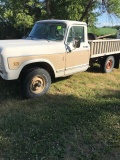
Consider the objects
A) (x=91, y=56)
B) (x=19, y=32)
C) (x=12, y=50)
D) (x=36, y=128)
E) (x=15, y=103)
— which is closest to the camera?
(x=36, y=128)

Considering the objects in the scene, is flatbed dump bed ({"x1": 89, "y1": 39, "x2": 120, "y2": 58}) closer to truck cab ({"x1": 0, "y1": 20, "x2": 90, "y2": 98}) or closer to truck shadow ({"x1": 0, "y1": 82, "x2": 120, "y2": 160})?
truck cab ({"x1": 0, "y1": 20, "x2": 90, "y2": 98})

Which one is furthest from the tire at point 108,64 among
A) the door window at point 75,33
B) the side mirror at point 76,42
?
the side mirror at point 76,42

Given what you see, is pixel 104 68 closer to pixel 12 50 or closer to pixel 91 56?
pixel 91 56

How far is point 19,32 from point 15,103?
14167 millimetres

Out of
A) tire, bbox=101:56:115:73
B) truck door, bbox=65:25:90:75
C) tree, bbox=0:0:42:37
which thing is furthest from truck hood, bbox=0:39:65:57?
tree, bbox=0:0:42:37

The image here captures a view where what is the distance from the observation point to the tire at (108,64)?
28.3 feet

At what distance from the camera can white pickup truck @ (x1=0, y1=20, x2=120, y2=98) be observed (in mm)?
5246

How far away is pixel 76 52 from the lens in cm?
658

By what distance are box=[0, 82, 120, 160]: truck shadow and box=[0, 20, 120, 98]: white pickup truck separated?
0.59 meters

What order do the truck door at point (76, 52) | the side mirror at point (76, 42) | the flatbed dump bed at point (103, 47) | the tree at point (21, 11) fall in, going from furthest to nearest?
the tree at point (21, 11)
the flatbed dump bed at point (103, 47)
the truck door at point (76, 52)
the side mirror at point (76, 42)

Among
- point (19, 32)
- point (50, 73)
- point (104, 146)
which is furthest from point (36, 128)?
point (19, 32)

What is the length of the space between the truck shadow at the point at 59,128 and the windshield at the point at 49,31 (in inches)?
68.6

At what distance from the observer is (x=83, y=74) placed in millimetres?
8258

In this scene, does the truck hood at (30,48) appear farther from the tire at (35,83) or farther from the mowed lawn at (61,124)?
the mowed lawn at (61,124)
